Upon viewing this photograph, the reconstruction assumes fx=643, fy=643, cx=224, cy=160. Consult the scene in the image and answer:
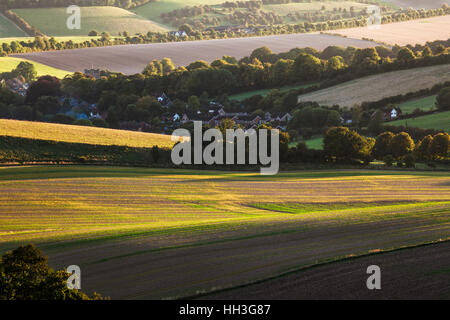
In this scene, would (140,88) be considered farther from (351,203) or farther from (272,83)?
(351,203)

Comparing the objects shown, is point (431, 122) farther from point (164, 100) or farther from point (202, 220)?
point (164, 100)

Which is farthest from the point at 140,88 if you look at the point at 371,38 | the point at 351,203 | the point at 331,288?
the point at 331,288

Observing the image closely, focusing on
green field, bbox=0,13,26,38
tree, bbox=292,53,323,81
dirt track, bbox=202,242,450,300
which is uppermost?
green field, bbox=0,13,26,38

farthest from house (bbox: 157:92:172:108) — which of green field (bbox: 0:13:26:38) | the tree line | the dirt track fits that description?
the dirt track

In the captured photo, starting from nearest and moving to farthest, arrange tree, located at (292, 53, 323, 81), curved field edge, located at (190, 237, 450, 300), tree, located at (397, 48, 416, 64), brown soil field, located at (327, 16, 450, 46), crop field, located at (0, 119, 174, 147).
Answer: curved field edge, located at (190, 237, 450, 300)
crop field, located at (0, 119, 174, 147)
tree, located at (397, 48, 416, 64)
tree, located at (292, 53, 323, 81)
brown soil field, located at (327, 16, 450, 46)

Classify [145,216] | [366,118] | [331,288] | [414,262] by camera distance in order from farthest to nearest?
[366,118] → [145,216] → [414,262] → [331,288]

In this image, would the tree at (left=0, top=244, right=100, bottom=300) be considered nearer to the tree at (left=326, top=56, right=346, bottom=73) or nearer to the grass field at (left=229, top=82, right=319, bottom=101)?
the grass field at (left=229, top=82, right=319, bottom=101)
